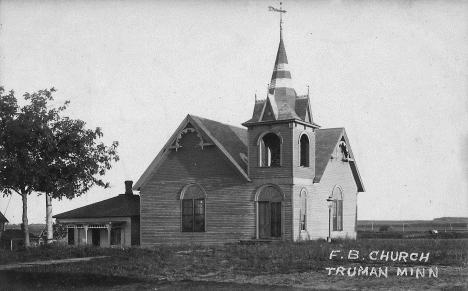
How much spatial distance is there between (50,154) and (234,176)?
435 inches

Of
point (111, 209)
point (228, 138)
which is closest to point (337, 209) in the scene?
point (228, 138)

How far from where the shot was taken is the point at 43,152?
3756cm

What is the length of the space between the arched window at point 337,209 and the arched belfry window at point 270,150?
468 cm

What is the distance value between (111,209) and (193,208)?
28.8 ft

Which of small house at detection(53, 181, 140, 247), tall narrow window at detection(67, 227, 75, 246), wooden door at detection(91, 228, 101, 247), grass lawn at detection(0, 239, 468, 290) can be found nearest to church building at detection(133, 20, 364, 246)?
small house at detection(53, 181, 140, 247)

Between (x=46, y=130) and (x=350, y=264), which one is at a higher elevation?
(x=46, y=130)

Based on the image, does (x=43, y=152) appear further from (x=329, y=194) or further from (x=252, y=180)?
(x=329, y=194)

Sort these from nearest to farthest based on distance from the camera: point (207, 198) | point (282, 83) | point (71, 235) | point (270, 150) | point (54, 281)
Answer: point (54, 281), point (282, 83), point (207, 198), point (270, 150), point (71, 235)

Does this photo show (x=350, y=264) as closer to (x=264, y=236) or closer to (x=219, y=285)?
(x=219, y=285)

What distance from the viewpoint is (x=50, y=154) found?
124ft

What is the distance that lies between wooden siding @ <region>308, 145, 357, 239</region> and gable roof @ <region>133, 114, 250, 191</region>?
4.62 metres

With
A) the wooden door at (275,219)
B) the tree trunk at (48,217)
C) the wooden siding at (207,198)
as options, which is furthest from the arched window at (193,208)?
the tree trunk at (48,217)

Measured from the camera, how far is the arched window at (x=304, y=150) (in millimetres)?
36281

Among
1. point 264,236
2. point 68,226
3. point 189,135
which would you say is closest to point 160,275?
point 264,236
